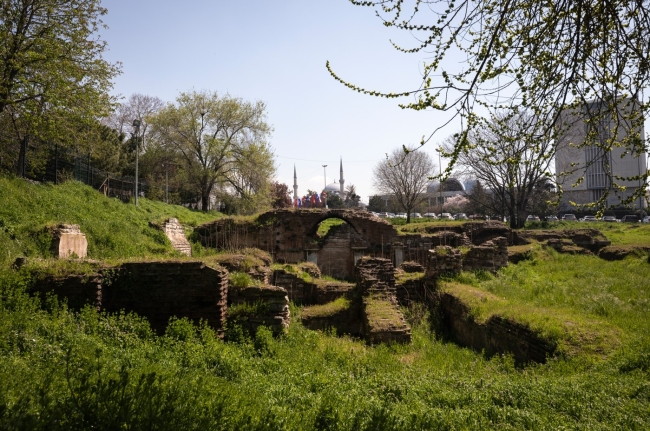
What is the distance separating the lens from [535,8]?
193 inches

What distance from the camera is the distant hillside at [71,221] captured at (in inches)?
412

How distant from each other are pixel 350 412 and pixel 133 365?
2.39 meters

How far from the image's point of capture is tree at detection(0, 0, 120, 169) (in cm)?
1308

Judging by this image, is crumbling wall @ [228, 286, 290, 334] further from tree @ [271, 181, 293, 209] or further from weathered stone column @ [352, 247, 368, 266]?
tree @ [271, 181, 293, 209]

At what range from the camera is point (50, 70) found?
533 inches

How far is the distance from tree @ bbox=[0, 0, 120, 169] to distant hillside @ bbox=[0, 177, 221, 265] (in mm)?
1876

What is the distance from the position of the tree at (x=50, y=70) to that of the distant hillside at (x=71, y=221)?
6.15ft

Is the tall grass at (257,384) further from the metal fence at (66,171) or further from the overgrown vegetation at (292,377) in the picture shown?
the metal fence at (66,171)

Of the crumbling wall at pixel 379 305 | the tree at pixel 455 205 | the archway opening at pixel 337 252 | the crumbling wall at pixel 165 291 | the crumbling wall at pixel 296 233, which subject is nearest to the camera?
the crumbling wall at pixel 165 291

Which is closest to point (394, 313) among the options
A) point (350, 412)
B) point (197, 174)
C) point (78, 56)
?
point (350, 412)

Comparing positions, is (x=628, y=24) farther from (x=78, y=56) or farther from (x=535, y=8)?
(x=78, y=56)

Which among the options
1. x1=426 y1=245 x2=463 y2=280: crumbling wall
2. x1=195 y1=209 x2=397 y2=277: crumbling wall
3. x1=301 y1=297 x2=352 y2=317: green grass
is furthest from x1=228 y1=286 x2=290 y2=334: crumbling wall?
x1=195 y1=209 x2=397 y2=277: crumbling wall

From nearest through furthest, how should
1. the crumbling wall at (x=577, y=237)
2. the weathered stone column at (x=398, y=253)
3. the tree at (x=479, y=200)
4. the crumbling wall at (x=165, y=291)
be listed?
the crumbling wall at (x=165, y=291) → the crumbling wall at (x=577, y=237) → the weathered stone column at (x=398, y=253) → the tree at (x=479, y=200)

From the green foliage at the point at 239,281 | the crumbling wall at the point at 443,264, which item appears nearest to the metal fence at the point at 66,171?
the green foliage at the point at 239,281
